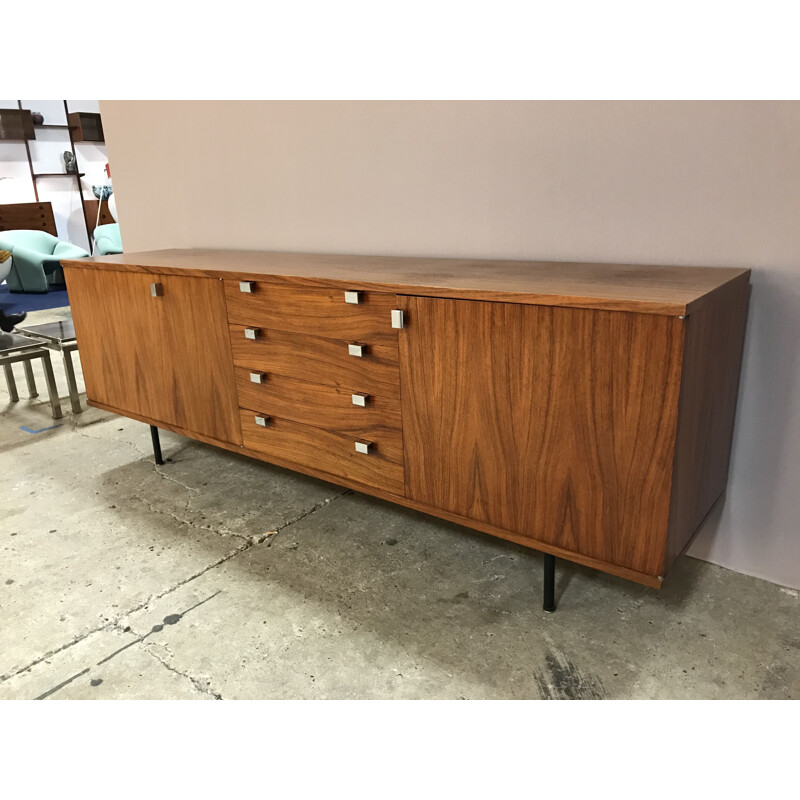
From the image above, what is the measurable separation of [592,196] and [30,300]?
19.3 feet

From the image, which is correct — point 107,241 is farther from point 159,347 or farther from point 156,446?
point 159,347

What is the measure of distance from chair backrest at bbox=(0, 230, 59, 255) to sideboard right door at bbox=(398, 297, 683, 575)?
20.6ft

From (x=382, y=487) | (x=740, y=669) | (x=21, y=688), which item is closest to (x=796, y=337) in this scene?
(x=740, y=669)

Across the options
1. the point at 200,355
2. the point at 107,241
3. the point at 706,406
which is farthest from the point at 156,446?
the point at 107,241

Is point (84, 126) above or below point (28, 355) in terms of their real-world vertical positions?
above

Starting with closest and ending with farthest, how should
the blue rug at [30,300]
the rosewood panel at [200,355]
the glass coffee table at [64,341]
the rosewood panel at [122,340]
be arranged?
1. the rosewood panel at [200,355]
2. the rosewood panel at [122,340]
3. the glass coffee table at [64,341]
4. the blue rug at [30,300]

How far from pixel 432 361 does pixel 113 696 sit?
1051 millimetres

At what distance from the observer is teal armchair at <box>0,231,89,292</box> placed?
21.1ft

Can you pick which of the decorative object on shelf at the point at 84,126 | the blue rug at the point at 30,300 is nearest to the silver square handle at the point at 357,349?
the blue rug at the point at 30,300

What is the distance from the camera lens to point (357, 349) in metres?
1.75

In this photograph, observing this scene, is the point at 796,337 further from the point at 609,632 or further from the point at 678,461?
the point at 609,632

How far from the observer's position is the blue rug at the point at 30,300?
5.86m

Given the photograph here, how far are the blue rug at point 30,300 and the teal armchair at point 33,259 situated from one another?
0.27 ft

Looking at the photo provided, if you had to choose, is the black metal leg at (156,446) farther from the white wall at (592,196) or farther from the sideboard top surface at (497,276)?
the white wall at (592,196)
